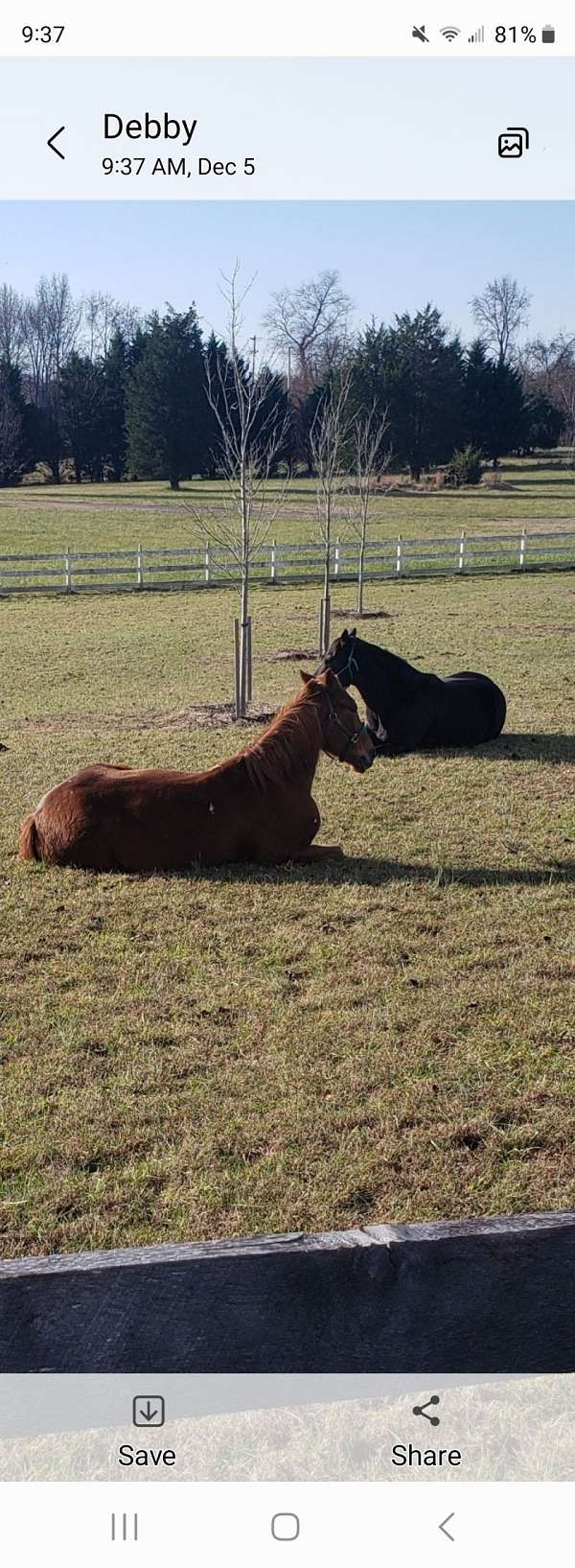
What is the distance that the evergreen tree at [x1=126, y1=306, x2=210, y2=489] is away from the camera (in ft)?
176

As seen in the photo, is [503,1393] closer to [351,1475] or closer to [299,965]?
[351,1475]

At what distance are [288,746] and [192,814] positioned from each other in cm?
68

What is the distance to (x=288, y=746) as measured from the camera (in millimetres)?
7074

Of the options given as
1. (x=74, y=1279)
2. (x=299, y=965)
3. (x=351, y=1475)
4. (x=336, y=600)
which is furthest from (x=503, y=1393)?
(x=336, y=600)

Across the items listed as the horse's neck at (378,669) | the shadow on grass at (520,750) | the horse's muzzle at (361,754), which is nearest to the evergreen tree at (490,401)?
the shadow on grass at (520,750)

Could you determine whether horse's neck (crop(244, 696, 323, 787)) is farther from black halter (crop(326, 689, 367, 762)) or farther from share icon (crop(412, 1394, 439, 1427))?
share icon (crop(412, 1394, 439, 1427))

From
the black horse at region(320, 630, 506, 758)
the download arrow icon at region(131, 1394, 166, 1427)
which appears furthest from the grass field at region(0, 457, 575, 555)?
the download arrow icon at region(131, 1394, 166, 1427)

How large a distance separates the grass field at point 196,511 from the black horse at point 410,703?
80.1 feet

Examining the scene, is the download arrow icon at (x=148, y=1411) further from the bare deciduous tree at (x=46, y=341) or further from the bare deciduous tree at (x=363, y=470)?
the bare deciduous tree at (x=46, y=341)

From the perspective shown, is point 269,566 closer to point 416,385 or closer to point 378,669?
point 378,669

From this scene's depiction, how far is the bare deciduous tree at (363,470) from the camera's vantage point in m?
23.8

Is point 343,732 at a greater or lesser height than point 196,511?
lesser

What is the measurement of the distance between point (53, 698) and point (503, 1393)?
39.5 feet

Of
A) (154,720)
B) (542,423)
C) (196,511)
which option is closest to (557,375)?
(542,423)
